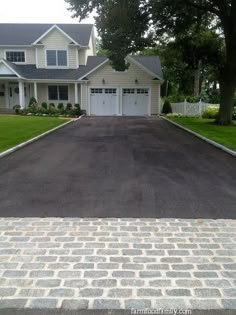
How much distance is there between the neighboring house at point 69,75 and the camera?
30547 millimetres

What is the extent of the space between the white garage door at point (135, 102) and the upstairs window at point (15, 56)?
1034 cm

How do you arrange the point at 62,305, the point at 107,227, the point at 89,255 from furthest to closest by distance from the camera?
the point at 107,227 < the point at 89,255 < the point at 62,305

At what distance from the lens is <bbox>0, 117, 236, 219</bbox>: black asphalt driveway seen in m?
5.74

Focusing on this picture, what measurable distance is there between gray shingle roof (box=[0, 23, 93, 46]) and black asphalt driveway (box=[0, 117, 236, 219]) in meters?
23.1

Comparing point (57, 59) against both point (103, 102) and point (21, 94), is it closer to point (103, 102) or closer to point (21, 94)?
point (21, 94)

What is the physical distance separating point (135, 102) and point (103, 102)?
2.79m

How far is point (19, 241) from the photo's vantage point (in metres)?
4.51

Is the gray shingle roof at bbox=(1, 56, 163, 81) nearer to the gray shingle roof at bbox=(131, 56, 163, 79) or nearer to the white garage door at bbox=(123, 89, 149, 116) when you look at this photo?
the gray shingle roof at bbox=(131, 56, 163, 79)

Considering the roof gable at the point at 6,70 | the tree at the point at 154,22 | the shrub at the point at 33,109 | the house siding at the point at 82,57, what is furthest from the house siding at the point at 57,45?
the tree at the point at 154,22

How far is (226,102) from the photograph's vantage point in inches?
842

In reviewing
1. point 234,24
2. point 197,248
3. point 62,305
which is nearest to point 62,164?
point 197,248

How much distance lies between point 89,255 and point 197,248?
131 cm

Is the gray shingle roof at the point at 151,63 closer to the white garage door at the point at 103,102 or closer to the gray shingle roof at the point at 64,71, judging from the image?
the gray shingle roof at the point at 64,71

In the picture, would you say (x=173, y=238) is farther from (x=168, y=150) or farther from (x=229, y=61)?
(x=229, y=61)
